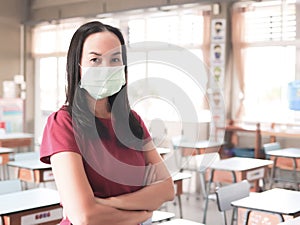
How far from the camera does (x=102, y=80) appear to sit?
1435 mm

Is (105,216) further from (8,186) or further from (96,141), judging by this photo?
(8,186)

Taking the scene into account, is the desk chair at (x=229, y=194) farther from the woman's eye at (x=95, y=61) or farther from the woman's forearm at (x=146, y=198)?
the woman's eye at (x=95, y=61)

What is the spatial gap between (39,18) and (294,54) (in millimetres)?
5829

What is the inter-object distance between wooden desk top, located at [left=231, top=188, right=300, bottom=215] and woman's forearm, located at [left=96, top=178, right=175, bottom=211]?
5.85 ft

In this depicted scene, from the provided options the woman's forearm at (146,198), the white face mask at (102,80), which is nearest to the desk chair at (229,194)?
the woman's forearm at (146,198)

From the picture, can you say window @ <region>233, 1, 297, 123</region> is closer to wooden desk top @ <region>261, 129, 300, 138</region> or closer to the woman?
wooden desk top @ <region>261, 129, 300, 138</region>

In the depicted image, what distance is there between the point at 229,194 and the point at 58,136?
7.83 feet

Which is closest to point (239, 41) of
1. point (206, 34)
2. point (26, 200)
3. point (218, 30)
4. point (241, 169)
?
point (218, 30)

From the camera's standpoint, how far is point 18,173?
5219mm

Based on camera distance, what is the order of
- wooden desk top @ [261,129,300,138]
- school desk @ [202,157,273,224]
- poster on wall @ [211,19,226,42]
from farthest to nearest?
poster on wall @ [211,19,226,42] < wooden desk top @ [261,129,300,138] < school desk @ [202,157,273,224]

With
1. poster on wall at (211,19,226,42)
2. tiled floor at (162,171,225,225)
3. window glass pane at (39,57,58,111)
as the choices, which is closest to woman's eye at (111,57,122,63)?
tiled floor at (162,171,225,225)

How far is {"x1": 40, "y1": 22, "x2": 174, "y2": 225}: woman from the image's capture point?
1415 mm

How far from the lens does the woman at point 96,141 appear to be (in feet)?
4.64

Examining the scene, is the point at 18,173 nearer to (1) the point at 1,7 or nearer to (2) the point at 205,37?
(2) the point at 205,37
